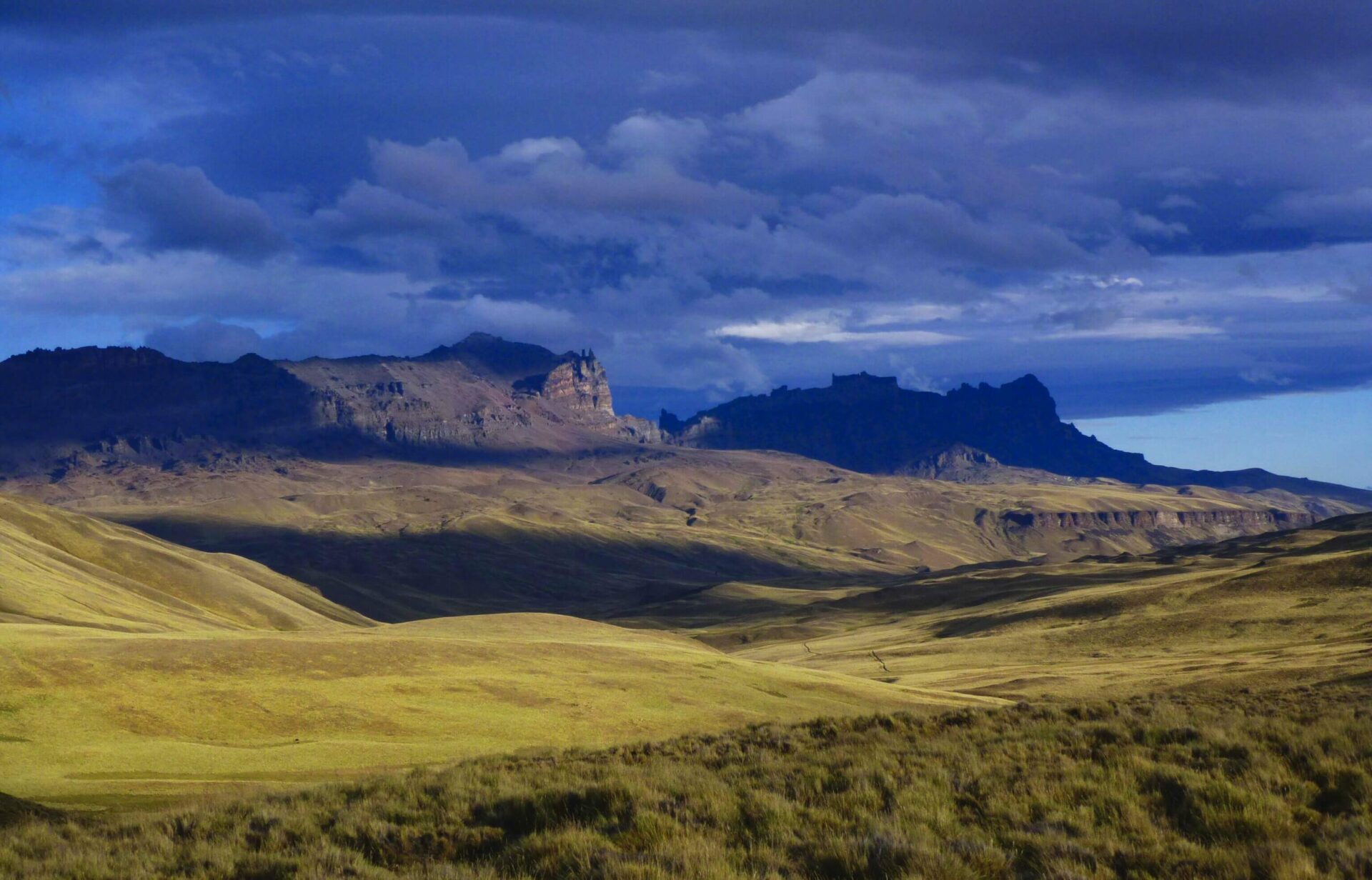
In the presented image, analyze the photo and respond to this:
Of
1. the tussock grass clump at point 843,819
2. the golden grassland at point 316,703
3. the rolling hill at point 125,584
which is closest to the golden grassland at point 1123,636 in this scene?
the golden grassland at point 316,703

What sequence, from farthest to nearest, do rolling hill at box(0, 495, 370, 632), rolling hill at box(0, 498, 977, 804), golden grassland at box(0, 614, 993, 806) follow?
rolling hill at box(0, 495, 370, 632) → rolling hill at box(0, 498, 977, 804) → golden grassland at box(0, 614, 993, 806)

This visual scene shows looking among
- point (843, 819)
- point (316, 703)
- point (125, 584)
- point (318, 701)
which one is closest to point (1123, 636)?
point (318, 701)

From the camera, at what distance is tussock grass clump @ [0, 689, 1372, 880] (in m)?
12.2

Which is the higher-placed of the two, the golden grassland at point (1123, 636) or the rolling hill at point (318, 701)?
the rolling hill at point (318, 701)

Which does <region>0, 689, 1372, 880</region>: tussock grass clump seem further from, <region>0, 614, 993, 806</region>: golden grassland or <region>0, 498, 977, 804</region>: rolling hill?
<region>0, 498, 977, 804</region>: rolling hill

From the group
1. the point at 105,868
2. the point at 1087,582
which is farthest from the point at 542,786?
the point at 1087,582

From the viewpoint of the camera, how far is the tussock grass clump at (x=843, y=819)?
39.9ft

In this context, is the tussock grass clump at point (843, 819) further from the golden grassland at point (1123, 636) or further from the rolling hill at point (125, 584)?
the rolling hill at point (125, 584)

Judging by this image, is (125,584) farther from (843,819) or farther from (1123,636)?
(843,819)

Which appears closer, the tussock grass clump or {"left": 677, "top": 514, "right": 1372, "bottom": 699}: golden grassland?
the tussock grass clump

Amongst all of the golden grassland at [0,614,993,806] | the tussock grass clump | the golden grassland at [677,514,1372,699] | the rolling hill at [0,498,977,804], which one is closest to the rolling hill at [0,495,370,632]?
the rolling hill at [0,498,977,804]

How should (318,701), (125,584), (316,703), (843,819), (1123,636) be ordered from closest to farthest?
1. (843,819)
2. (316,703)
3. (318,701)
4. (1123,636)
5. (125,584)

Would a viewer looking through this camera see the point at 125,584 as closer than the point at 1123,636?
No

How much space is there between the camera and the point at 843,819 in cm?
1426
